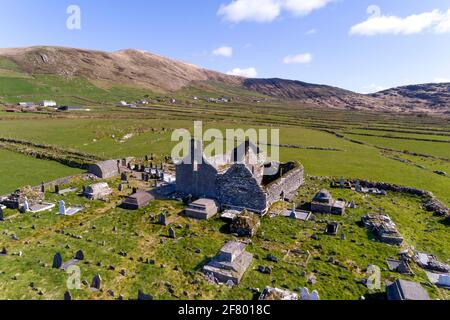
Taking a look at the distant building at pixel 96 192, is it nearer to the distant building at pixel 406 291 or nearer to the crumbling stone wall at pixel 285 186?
the crumbling stone wall at pixel 285 186

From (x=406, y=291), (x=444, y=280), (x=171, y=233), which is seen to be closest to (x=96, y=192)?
(x=171, y=233)

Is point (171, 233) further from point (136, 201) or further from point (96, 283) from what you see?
point (96, 283)

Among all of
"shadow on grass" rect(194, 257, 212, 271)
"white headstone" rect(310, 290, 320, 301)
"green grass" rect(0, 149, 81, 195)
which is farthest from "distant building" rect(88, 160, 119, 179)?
"white headstone" rect(310, 290, 320, 301)

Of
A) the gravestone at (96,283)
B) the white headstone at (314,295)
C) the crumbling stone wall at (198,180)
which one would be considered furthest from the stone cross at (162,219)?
the white headstone at (314,295)

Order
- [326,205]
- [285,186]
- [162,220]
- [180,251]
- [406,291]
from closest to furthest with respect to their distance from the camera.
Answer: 1. [406,291]
2. [180,251]
3. [162,220]
4. [326,205]
5. [285,186]

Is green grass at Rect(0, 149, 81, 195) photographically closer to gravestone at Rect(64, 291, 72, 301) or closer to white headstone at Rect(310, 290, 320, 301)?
gravestone at Rect(64, 291, 72, 301)

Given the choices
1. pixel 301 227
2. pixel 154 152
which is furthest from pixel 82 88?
pixel 301 227

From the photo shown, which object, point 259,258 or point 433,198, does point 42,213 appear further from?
point 433,198
